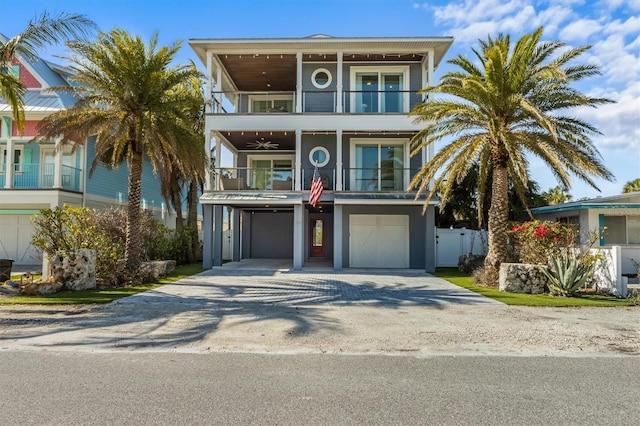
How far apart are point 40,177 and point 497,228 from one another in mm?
19993

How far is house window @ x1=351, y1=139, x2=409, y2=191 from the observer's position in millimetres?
19203

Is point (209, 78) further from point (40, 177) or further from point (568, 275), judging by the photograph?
point (568, 275)

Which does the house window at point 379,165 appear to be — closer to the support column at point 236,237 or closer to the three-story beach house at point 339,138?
the three-story beach house at point 339,138

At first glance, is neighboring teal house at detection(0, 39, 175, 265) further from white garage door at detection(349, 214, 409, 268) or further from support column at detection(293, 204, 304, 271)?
white garage door at detection(349, 214, 409, 268)

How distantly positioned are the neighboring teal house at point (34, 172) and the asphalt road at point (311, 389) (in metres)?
15.9

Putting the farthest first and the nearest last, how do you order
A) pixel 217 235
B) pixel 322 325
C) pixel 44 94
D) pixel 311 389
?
pixel 44 94 < pixel 217 235 < pixel 322 325 < pixel 311 389

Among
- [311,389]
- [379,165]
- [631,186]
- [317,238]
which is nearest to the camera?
[311,389]

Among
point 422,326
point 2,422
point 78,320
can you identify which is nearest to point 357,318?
point 422,326

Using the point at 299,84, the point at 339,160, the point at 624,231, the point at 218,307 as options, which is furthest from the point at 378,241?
the point at 218,307

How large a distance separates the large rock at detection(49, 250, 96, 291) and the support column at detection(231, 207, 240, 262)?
10.1 metres

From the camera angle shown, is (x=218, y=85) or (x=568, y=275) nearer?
(x=568, y=275)

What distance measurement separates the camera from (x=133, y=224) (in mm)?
14414

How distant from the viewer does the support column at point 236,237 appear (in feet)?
72.6

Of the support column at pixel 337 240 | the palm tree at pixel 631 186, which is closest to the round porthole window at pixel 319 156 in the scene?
the support column at pixel 337 240
